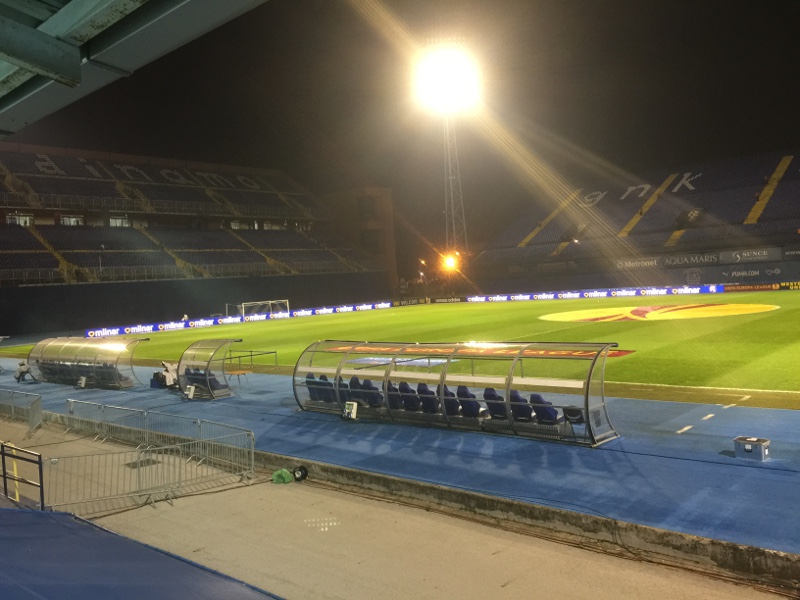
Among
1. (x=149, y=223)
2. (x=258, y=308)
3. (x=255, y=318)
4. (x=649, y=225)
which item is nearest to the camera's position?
(x=255, y=318)

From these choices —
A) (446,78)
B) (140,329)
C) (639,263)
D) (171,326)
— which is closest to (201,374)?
(140,329)

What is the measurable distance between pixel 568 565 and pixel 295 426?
27.7ft

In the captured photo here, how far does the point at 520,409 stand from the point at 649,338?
15135 millimetres

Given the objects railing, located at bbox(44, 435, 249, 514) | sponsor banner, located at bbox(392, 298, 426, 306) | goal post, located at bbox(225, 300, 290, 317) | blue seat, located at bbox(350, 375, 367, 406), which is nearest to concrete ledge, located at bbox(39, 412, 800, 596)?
railing, located at bbox(44, 435, 249, 514)

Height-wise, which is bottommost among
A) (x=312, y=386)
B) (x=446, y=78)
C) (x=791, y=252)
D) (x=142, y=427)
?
(x=142, y=427)

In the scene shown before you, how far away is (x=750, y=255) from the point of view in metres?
51.6

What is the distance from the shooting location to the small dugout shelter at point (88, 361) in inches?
822

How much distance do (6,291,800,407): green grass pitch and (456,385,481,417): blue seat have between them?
5.35m

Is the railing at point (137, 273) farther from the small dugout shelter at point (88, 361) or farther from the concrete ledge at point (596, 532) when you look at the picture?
the concrete ledge at point (596, 532)

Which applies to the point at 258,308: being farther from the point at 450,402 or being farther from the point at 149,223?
the point at 450,402

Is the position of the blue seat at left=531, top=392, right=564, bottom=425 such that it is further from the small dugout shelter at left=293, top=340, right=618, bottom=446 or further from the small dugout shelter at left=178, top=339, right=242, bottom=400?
the small dugout shelter at left=178, top=339, right=242, bottom=400

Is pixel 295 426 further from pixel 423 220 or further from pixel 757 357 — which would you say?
pixel 423 220

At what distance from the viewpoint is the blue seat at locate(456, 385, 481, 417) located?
1243cm

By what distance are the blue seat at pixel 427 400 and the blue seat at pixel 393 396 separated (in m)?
0.52
